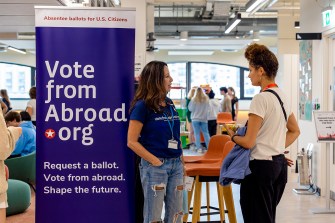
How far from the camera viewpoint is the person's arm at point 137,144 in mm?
3307

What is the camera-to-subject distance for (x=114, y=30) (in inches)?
142

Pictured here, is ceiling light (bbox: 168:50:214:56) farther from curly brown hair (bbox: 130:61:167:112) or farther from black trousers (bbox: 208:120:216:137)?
curly brown hair (bbox: 130:61:167:112)

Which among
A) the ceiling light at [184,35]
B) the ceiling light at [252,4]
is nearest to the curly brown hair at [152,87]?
the ceiling light at [252,4]

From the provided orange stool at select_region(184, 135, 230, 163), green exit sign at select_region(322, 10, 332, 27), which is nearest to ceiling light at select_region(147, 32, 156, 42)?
green exit sign at select_region(322, 10, 332, 27)

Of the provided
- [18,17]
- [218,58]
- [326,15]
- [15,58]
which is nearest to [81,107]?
[326,15]

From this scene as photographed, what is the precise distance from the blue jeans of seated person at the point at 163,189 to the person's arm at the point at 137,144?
7 centimetres

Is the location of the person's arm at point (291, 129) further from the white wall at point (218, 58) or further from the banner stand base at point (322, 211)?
the white wall at point (218, 58)

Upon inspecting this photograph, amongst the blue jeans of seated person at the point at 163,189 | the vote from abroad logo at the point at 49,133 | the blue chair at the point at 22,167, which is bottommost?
the blue chair at the point at 22,167

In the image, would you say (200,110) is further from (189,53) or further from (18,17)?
(189,53)

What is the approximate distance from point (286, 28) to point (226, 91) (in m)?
2.92

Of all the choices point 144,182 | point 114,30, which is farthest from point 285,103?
point 114,30

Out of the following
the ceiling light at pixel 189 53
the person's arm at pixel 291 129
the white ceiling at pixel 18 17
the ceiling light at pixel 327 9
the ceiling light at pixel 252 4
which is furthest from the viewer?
the ceiling light at pixel 189 53

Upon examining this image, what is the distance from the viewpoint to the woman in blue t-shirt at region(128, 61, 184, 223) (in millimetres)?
3336

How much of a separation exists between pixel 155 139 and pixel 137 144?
12 cm
